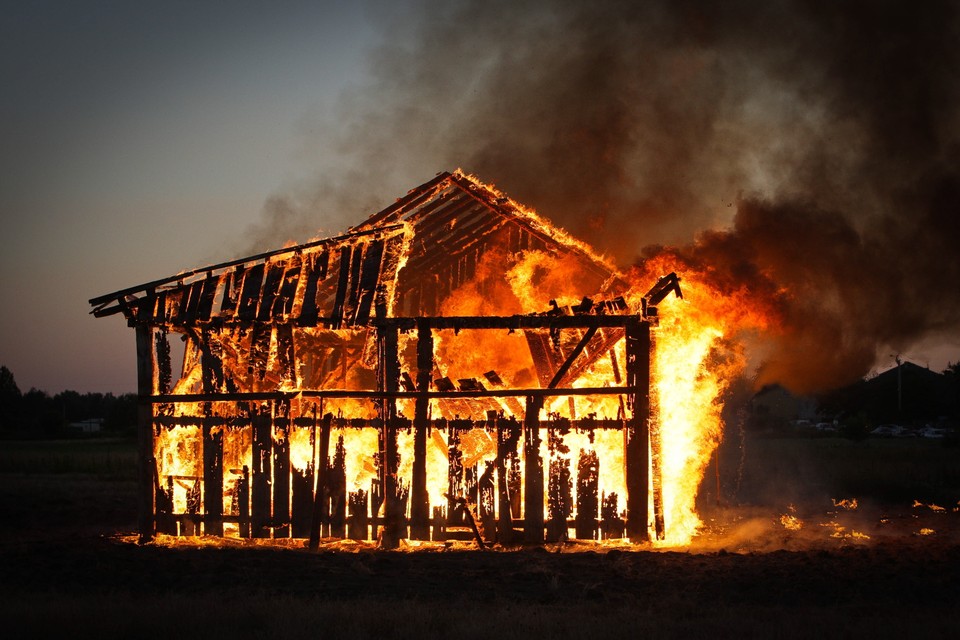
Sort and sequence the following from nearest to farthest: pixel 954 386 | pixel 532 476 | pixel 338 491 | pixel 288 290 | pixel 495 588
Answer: pixel 495 588, pixel 532 476, pixel 338 491, pixel 288 290, pixel 954 386

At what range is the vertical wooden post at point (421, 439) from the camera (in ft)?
53.5

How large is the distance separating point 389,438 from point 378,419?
368mm

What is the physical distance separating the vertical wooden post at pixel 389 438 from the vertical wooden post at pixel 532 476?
206cm

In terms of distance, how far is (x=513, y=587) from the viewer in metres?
12.6

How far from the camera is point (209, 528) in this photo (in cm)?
1698

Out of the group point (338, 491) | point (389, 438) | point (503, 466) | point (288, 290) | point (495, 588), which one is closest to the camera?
point (495, 588)

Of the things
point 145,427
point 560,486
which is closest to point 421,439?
point 560,486

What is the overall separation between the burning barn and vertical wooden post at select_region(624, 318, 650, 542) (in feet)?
0.08

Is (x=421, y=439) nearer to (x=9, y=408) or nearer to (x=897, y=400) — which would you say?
(x=897, y=400)

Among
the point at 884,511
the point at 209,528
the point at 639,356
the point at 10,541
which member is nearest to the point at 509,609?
the point at 639,356

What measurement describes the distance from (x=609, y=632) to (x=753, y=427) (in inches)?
2202

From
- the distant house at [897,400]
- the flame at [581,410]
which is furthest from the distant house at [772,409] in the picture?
the flame at [581,410]

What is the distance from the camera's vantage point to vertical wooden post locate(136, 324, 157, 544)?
17281 mm

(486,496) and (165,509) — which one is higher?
(486,496)
